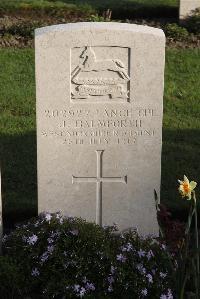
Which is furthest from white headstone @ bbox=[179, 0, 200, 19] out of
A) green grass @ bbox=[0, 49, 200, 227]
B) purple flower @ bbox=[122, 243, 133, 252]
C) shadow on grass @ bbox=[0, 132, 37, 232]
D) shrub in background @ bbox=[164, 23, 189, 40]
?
purple flower @ bbox=[122, 243, 133, 252]

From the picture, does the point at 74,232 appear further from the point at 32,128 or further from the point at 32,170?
the point at 32,128

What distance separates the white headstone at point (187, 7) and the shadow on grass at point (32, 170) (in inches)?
168

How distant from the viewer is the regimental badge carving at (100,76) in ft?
18.2

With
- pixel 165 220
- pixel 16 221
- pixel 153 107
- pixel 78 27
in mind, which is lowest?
pixel 16 221

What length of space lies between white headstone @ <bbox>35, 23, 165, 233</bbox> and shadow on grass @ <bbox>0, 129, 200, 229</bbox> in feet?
2.69

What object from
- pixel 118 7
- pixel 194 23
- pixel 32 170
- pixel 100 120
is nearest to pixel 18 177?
pixel 32 170

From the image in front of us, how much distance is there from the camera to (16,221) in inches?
263

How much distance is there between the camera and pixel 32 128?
8578 millimetres

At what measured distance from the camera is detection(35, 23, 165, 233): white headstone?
218 inches

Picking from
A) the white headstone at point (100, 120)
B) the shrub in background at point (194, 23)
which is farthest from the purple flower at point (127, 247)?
the shrub in background at point (194, 23)

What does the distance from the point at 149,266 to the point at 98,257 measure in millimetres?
354

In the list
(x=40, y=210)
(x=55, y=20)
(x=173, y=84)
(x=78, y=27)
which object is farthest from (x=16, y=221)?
(x=55, y=20)

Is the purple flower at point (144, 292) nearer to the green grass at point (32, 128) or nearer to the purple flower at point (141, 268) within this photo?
the purple flower at point (141, 268)

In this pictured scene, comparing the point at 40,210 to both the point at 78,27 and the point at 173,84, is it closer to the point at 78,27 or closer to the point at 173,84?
the point at 78,27
